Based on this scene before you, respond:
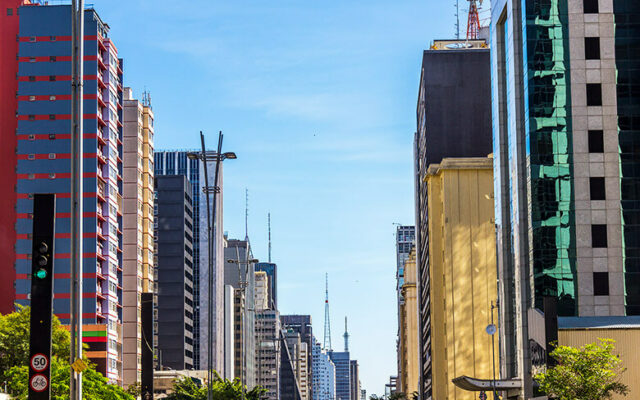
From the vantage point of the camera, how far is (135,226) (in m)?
162

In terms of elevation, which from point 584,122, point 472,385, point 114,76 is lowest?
point 472,385

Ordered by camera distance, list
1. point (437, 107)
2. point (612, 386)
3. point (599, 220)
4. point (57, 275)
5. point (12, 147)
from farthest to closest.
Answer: point (437, 107) → point (12, 147) → point (57, 275) → point (599, 220) → point (612, 386)

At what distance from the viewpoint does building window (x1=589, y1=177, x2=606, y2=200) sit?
3250 inches

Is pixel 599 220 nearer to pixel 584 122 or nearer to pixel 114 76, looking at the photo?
pixel 584 122

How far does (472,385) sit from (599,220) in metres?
17.0

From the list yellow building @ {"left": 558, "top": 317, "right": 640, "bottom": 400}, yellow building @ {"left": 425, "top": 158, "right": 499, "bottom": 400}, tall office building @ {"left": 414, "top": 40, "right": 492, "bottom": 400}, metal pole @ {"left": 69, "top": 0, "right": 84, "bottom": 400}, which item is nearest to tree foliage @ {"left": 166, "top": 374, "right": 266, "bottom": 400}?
yellow building @ {"left": 558, "top": 317, "right": 640, "bottom": 400}

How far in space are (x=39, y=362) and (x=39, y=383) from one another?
2.04 feet

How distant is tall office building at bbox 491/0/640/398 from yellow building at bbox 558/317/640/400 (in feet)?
16.1

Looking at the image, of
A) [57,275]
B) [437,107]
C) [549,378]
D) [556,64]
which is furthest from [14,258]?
[549,378]

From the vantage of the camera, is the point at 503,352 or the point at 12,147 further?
the point at 12,147

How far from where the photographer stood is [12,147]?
5212 inches

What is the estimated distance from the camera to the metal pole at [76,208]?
32500 mm

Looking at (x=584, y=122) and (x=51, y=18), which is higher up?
(x=51, y=18)

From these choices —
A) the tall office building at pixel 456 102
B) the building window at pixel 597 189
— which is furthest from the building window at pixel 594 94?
the tall office building at pixel 456 102
